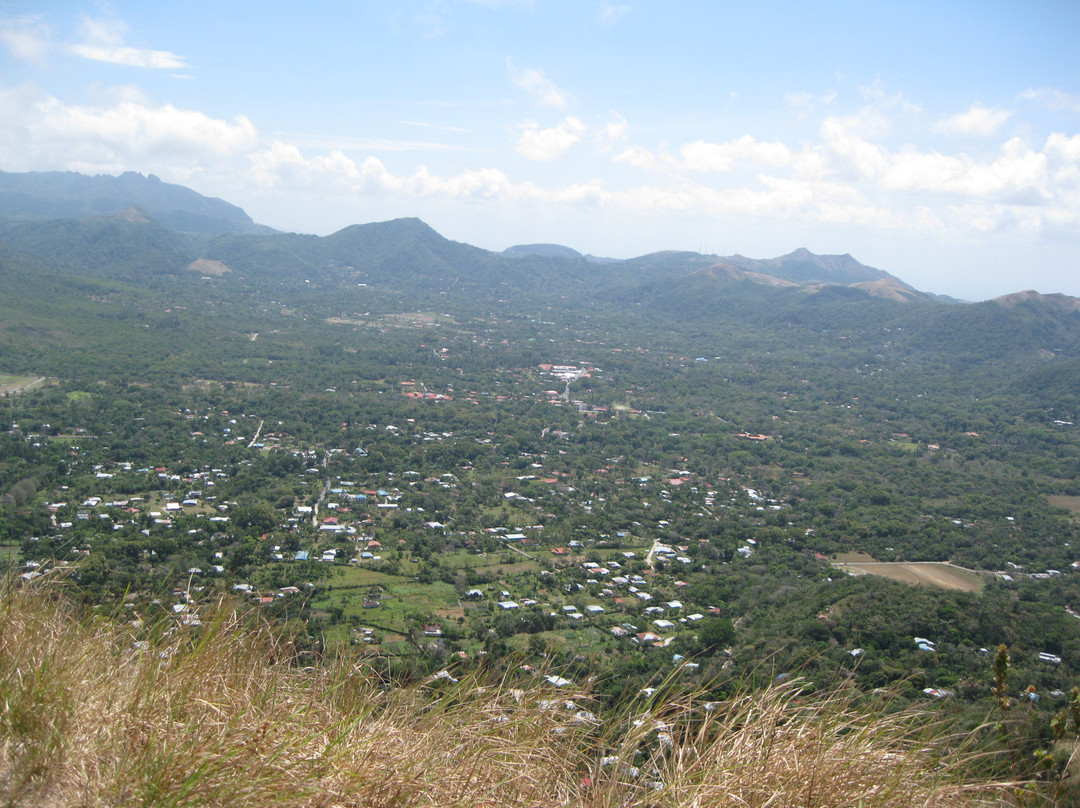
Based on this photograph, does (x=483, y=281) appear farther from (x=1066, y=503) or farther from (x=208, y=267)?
(x=1066, y=503)

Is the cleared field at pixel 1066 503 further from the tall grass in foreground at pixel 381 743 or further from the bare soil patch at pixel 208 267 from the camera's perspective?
the bare soil patch at pixel 208 267

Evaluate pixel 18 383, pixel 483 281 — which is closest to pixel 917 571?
pixel 18 383

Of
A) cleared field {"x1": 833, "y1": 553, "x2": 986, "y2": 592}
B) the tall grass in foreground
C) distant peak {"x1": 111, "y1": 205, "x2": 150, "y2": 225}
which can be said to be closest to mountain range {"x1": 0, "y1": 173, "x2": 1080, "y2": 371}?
distant peak {"x1": 111, "y1": 205, "x2": 150, "y2": 225}

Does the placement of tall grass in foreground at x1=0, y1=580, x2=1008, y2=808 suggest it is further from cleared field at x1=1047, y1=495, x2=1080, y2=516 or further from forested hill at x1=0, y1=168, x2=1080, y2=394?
forested hill at x1=0, y1=168, x2=1080, y2=394

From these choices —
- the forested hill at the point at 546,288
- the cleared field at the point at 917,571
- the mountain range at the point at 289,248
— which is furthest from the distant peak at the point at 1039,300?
the cleared field at the point at 917,571

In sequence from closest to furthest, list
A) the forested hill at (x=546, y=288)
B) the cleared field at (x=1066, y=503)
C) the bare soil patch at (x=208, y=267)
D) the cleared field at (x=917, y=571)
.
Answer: the cleared field at (x=917, y=571) < the cleared field at (x=1066, y=503) < the forested hill at (x=546, y=288) < the bare soil patch at (x=208, y=267)

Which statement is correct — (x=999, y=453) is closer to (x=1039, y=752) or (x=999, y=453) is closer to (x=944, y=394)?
(x=944, y=394)
